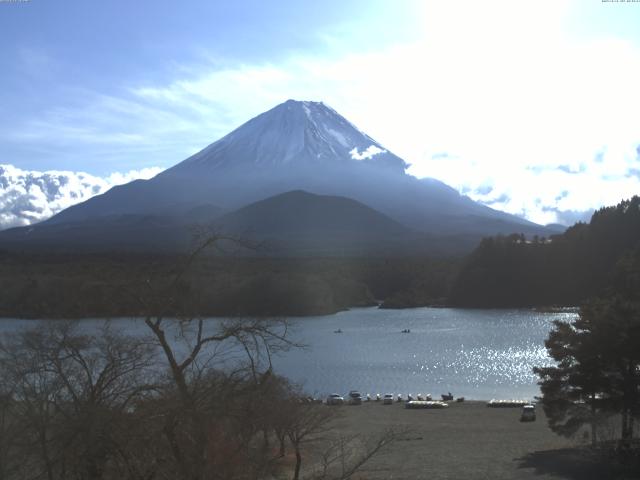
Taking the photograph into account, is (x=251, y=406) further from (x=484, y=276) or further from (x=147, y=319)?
(x=484, y=276)

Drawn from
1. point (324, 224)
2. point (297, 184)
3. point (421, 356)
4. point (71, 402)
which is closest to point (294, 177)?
point (297, 184)

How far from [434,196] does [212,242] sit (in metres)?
96.6

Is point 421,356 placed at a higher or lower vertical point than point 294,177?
lower

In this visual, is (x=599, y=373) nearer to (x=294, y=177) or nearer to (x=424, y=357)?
(x=424, y=357)

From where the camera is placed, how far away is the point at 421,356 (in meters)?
24.2

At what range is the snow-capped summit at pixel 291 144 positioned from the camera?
97.9 m

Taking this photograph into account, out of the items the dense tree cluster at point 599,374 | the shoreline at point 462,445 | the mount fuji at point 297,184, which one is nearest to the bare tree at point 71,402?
the shoreline at point 462,445

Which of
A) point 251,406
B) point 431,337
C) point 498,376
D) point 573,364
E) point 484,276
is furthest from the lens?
point 484,276

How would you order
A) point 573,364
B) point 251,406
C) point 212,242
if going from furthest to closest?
1. point 573,364
2. point 251,406
3. point 212,242

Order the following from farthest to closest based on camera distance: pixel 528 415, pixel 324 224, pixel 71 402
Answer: pixel 324 224 < pixel 528 415 < pixel 71 402

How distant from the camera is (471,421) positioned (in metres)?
13.6

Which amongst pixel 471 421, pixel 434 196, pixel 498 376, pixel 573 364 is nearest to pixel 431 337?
pixel 498 376

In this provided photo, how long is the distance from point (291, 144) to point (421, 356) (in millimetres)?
77117

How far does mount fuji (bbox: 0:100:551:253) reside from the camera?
8406 centimetres
